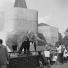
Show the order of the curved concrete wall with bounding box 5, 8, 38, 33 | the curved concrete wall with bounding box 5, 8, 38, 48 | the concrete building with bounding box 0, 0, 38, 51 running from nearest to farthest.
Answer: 1. the concrete building with bounding box 0, 0, 38, 51
2. the curved concrete wall with bounding box 5, 8, 38, 48
3. the curved concrete wall with bounding box 5, 8, 38, 33

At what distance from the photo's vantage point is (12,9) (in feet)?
88.8

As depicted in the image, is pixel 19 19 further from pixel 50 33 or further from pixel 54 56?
pixel 50 33

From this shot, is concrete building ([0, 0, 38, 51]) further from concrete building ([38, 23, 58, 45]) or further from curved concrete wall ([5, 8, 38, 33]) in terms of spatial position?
concrete building ([38, 23, 58, 45])

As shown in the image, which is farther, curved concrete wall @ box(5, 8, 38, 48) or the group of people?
curved concrete wall @ box(5, 8, 38, 48)

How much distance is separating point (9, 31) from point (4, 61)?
63.2 feet

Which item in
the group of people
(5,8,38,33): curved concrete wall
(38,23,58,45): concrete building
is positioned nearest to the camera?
the group of people

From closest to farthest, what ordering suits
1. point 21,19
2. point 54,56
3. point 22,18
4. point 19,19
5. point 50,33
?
point 54,56 → point 22,18 → point 21,19 → point 19,19 → point 50,33

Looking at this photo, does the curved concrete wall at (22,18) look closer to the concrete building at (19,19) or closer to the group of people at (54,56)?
the concrete building at (19,19)

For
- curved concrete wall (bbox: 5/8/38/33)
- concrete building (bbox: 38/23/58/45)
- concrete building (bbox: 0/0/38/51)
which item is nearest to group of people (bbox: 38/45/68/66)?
concrete building (bbox: 0/0/38/51)

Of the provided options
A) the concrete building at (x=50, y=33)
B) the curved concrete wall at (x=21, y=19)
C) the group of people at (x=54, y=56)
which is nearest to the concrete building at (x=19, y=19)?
the curved concrete wall at (x=21, y=19)

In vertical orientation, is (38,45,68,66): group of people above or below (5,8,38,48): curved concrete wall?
below

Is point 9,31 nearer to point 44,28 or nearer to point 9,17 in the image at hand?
point 9,17

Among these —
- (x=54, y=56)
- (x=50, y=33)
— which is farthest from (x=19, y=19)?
(x=50, y=33)

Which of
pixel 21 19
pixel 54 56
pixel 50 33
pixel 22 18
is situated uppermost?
pixel 22 18
